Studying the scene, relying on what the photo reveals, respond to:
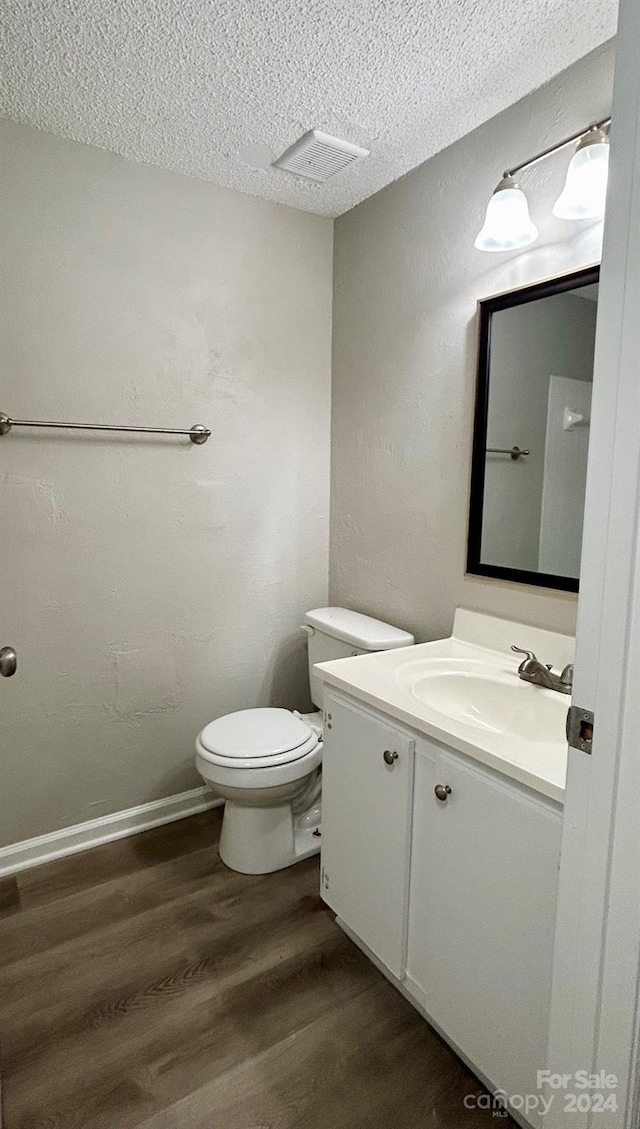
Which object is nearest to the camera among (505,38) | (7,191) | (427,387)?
(505,38)

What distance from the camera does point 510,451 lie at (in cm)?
172

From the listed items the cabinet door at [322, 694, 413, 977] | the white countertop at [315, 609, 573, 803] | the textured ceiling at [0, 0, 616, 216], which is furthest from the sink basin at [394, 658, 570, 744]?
the textured ceiling at [0, 0, 616, 216]

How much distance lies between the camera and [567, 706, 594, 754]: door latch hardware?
843 mm

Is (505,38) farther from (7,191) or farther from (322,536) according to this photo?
(322,536)

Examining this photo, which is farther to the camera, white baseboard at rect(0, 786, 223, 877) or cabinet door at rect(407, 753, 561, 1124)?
white baseboard at rect(0, 786, 223, 877)

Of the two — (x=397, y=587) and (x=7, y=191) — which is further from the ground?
(x=7, y=191)

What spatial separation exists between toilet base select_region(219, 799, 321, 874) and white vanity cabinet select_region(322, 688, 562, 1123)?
1.19ft

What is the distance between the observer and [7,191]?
1.75 m

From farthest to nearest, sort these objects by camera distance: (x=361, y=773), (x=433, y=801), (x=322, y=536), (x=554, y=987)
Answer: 1. (x=322, y=536)
2. (x=361, y=773)
3. (x=433, y=801)
4. (x=554, y=987)

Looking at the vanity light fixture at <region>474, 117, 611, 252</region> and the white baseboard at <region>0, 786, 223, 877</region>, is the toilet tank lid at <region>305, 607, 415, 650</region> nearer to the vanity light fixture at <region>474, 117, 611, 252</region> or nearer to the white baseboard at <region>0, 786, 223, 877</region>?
the white baseboard at <region>0, 786, 223, 877</region>

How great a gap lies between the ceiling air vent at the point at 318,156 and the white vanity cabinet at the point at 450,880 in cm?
161

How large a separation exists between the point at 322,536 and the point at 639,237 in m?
1.84

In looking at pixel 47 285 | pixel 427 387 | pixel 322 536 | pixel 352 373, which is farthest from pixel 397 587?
pixel 47 285

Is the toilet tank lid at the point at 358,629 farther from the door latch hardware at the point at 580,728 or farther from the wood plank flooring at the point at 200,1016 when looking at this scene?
the door latch hardware at the point at 580,728
